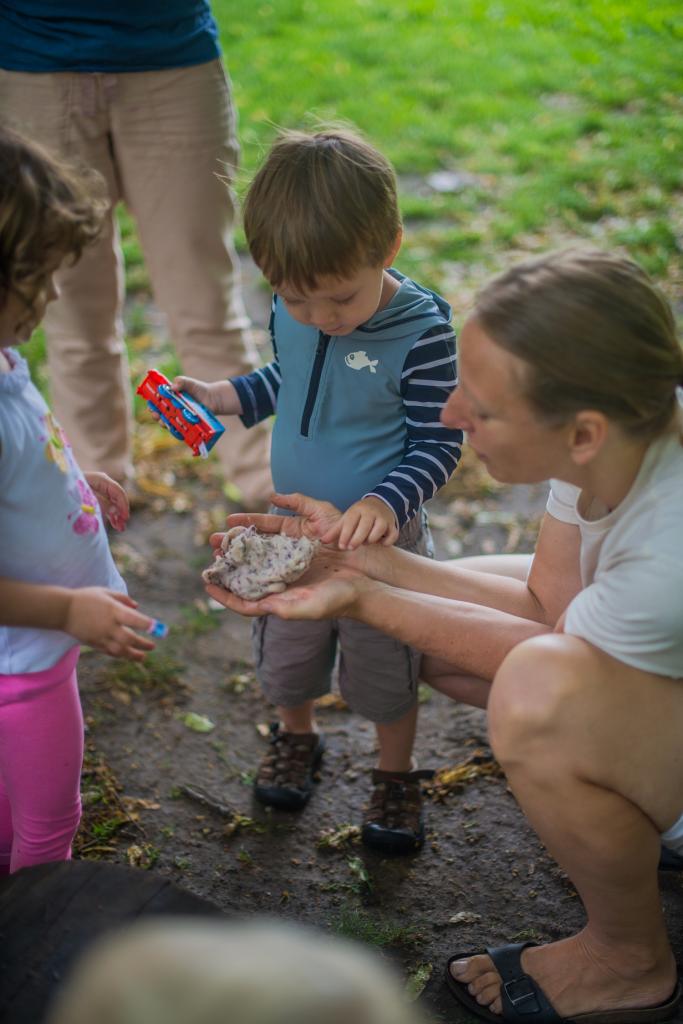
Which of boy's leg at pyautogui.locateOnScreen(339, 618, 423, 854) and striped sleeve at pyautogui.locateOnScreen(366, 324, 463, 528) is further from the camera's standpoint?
boy's leg at pyautogui.locateOnScreen(339, 618, 423, 854)

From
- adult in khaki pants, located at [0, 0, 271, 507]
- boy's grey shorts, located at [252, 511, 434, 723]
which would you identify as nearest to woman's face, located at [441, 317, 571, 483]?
boy's grey shorts, located at [252, 511, 434, 723]

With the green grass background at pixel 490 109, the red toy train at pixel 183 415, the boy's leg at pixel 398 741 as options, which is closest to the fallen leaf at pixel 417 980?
the boy's leg at pixel 398 741

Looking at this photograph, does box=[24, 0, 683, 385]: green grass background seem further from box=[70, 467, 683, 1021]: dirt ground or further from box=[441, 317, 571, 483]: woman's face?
box=[441, 317, 571, 483]: woman's face

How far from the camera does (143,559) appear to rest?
372cm

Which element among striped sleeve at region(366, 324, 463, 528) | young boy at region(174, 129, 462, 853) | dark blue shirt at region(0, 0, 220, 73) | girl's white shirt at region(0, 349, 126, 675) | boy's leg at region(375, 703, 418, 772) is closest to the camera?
girl's white shirt at region(0, 349, 126, 675)

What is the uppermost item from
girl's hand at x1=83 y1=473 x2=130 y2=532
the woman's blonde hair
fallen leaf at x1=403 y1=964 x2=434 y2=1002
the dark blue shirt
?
the dark blue shirt

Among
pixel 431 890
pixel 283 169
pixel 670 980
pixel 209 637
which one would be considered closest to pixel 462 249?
pixel 209 637

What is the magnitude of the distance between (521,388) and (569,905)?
1.27 metres

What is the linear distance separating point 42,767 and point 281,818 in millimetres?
823

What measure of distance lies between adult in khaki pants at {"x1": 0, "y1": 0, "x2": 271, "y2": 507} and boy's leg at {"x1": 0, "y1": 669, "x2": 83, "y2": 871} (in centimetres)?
158

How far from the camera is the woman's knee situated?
1874 millimetres

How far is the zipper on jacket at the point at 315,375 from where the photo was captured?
2412mm

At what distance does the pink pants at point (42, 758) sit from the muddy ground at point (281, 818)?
418 millimetres

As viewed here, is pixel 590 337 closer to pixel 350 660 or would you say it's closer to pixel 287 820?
pixel 350 660
